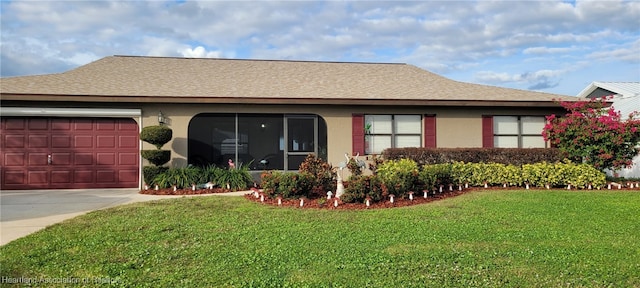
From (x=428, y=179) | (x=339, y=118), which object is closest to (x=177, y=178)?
(x=339, y=118)

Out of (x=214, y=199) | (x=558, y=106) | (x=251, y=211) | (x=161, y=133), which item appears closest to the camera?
(x=251, y=211)

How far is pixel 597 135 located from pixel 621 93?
17117 millimetres

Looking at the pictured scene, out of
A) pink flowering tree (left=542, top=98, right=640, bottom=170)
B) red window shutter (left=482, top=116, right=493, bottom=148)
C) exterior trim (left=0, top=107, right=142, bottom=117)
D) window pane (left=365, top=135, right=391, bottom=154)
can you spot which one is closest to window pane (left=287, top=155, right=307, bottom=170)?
window pane (left=365, top=135, right=391, bottom=154)

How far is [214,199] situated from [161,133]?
11.1 feet

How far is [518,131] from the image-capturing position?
1402 cm

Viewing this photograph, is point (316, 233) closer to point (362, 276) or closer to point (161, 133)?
point (362, 276)

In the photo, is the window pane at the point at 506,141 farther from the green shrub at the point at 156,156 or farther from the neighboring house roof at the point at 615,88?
the neighboring house roof at the point at 615,88

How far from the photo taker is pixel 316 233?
238 inches

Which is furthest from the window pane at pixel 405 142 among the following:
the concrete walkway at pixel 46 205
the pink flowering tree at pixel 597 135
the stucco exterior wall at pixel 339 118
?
the concrete walkway at pixel 46 205

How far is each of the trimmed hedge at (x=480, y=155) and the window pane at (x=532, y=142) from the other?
1.86 metres

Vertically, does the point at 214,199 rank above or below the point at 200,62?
below

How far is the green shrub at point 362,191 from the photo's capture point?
8594 mm

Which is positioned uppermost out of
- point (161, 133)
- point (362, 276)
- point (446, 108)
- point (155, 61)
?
point (155, 61)

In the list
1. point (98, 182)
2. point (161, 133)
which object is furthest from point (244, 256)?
point (98, 182)
